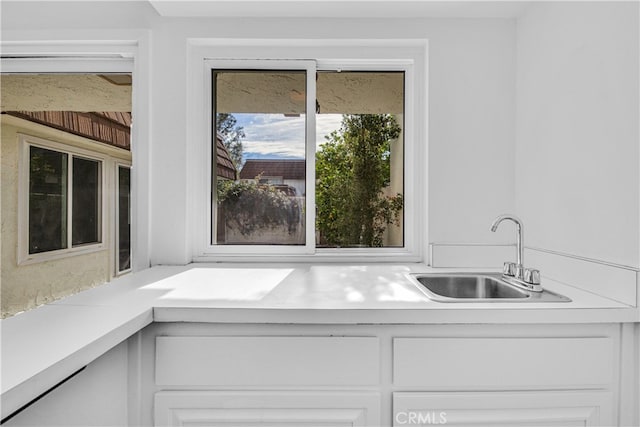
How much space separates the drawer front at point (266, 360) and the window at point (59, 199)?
3.76 feet

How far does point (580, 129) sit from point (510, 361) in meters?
0.90

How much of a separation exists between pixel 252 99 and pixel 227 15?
41 cm

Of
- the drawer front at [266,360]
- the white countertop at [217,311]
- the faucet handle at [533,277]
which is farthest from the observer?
the faucet handle at [533,277]

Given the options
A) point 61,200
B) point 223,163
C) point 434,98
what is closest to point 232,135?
point 223,163

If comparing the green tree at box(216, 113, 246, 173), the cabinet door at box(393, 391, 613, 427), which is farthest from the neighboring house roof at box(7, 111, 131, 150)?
the cabinet door at box(393, 391, 613, 427)

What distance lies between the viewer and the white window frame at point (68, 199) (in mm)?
1878

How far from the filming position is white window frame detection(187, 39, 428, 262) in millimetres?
1888

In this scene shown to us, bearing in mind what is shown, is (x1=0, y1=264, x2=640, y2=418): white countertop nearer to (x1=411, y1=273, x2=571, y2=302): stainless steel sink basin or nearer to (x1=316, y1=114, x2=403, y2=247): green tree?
(x1=411, y1=273, x2=571, y2=302): stainless steel sink basin

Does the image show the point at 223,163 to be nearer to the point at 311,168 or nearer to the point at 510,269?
the point at 311,168

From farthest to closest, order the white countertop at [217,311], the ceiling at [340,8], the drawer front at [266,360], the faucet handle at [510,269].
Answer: the ceiling at [340,8] → the faucet handle at [510,269] → the drawer front at [266,360] → the white countertop at [217,311]

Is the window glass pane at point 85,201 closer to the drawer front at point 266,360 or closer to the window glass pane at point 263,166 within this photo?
the window glass pane at point 263,166

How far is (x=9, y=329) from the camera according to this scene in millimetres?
910

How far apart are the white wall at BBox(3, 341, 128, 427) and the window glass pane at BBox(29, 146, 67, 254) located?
1147 mm

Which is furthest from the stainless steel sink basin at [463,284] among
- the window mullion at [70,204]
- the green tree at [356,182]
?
the window mullion at [70,204]
